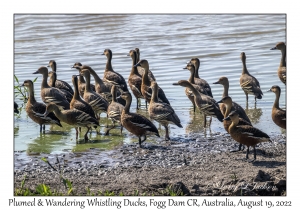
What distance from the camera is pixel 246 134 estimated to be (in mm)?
11242

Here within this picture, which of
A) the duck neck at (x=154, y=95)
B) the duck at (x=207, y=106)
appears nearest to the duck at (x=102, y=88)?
the duck neck at (x=154, y=95)

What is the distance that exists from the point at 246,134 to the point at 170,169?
1631 millimetres

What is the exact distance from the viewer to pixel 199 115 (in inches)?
587

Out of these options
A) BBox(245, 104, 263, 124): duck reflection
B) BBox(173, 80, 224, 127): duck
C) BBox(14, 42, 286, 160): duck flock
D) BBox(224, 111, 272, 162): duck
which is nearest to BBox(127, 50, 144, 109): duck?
BBox(14, 42, 286, 160): duck flock

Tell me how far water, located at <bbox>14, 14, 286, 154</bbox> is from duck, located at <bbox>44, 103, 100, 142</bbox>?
0.31 m

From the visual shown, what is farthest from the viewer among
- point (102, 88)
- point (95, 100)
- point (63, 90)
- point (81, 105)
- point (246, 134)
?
point (102, 88)

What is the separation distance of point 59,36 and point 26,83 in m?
10.2

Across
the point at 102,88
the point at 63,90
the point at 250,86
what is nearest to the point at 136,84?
the point at 102,88

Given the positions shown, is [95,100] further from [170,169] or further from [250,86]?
[170,169]

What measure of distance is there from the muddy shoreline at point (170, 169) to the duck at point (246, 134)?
28 cm

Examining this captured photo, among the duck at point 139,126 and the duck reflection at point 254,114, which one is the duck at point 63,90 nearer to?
the duck at point 139,126

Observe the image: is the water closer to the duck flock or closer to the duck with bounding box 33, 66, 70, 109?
the duck flock

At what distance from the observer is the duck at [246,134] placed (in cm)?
1116
